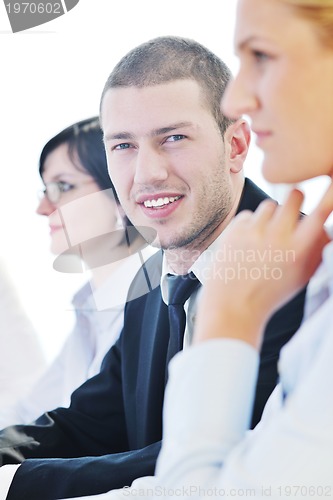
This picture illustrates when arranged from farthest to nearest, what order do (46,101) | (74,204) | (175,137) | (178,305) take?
(46,101)
(74,204)
(175,137)
(178,305)

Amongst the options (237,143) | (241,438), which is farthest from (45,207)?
(241,438)

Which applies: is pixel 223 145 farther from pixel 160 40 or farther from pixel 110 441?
pixel 110 441

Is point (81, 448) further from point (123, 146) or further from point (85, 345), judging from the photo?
point (123, 146)

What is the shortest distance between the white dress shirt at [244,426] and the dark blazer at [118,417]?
44 centimetres

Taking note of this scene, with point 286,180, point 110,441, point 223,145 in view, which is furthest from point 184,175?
point 286,180

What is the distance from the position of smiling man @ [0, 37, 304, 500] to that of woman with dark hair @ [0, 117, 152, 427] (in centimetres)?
Answer: 27

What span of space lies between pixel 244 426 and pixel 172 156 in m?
0.78

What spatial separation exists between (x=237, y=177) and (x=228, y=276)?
2.40ft

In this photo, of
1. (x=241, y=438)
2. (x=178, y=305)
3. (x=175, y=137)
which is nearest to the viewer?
(x=241, y=438)

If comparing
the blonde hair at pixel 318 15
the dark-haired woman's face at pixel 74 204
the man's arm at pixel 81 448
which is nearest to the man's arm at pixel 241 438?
the blonde hair at pixel 318 15

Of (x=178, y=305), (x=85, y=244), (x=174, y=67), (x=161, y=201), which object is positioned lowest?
(x=85, y=244)

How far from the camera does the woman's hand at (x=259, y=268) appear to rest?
594 mm

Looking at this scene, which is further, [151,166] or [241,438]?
[151,166]

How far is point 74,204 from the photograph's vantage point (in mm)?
1688
